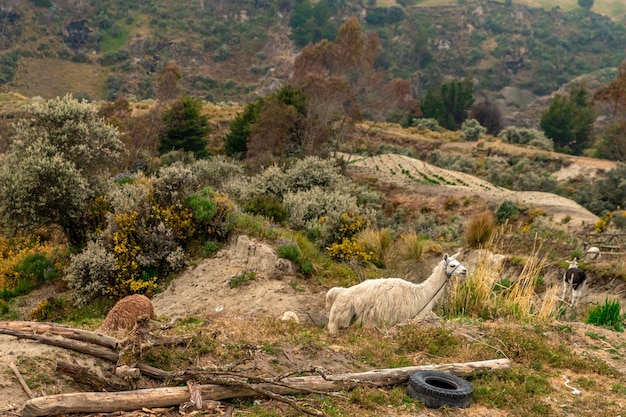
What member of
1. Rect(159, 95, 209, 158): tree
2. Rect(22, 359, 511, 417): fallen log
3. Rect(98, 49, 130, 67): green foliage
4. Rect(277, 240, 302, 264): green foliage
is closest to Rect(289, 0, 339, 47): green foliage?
Rect(98, 49, 130, 67): green foliage

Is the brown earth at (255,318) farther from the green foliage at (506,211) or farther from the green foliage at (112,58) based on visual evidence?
the green foliage at (112,58)

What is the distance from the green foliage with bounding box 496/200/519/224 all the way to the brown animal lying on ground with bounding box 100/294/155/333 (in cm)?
2326

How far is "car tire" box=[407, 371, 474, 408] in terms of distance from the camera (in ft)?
21.0

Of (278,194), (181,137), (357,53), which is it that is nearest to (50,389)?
(278,194)

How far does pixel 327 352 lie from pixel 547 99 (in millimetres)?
107665

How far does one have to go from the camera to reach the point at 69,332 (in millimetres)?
6379

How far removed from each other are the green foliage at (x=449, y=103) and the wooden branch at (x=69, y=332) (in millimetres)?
74927

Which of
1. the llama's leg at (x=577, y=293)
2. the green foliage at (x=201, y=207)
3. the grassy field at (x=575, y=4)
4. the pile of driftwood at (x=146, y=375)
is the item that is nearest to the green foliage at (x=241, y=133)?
the green foliage at (x=201, y=207)

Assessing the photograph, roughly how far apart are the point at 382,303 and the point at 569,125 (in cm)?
6419

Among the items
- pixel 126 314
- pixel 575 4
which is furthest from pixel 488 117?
pixel 575 4

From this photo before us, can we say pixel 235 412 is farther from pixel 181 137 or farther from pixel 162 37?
pixel 162 37

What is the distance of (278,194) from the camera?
22.7m

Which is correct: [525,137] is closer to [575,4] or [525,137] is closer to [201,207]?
[201,207]

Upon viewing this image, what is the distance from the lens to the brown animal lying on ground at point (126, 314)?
8320 millimetres
